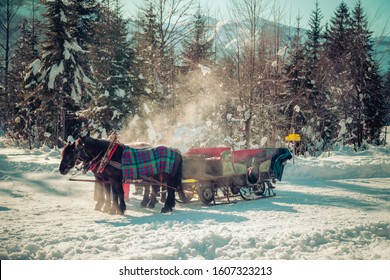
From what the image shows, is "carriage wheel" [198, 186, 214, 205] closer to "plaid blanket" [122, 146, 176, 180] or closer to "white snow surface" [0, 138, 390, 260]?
"white snow surface" [0, 138, 390, 260]

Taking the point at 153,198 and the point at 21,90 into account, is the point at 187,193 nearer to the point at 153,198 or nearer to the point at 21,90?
the point at 153,198

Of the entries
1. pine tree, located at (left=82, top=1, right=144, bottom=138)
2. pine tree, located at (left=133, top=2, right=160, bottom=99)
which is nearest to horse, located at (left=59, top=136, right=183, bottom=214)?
pine tree, located at (left=82, top=1, right=144, bottom=138)

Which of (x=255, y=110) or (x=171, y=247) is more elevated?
(x=255, y=110)

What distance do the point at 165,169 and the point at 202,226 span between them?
211 cm

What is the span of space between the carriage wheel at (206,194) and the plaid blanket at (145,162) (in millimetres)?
1371

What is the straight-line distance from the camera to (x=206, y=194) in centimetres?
940

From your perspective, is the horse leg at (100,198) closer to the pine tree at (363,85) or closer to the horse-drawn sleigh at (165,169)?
the horse-drawn sleigh at (165,169)

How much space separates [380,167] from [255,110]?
245 inches

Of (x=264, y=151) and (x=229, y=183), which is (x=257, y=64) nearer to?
(x=264, y=151)

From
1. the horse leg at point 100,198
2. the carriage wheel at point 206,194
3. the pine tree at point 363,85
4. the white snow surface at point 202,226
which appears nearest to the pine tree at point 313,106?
the pine tree at point 363,85

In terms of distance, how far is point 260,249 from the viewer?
5.07 meters

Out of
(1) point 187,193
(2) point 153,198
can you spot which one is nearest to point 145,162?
(2) point 153,198
